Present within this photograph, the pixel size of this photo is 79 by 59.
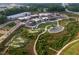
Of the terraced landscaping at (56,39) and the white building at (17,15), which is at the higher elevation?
the white building at (17,15)

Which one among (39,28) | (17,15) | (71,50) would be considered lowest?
(71,50)

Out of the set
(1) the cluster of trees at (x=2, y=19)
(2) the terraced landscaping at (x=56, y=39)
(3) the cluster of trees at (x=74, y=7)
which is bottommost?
(2) the terraced landscaping at (x=56, y=39)

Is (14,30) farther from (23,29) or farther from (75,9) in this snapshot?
(75,9)

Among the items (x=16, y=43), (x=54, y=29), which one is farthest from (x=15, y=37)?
(x=54, y=29)

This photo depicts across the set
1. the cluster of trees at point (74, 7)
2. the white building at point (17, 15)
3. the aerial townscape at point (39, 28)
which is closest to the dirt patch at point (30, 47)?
the aerial townscape at point (39, 28)

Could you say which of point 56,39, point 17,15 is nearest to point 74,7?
point 56,39

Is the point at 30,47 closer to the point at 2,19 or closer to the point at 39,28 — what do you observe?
the point at 39,28

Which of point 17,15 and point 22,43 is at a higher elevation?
point 17,15

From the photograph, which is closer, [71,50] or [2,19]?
[71,50]

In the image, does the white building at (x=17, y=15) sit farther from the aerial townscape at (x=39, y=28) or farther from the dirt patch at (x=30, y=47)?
the dirt patch at (x=30, y=47)

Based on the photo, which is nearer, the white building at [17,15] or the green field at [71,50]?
the green field at [71,50]

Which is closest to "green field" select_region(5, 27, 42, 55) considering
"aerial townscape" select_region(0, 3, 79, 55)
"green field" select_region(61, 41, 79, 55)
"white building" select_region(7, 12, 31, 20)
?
"aerial townscape" select_region(0, 3, 79, 55)
